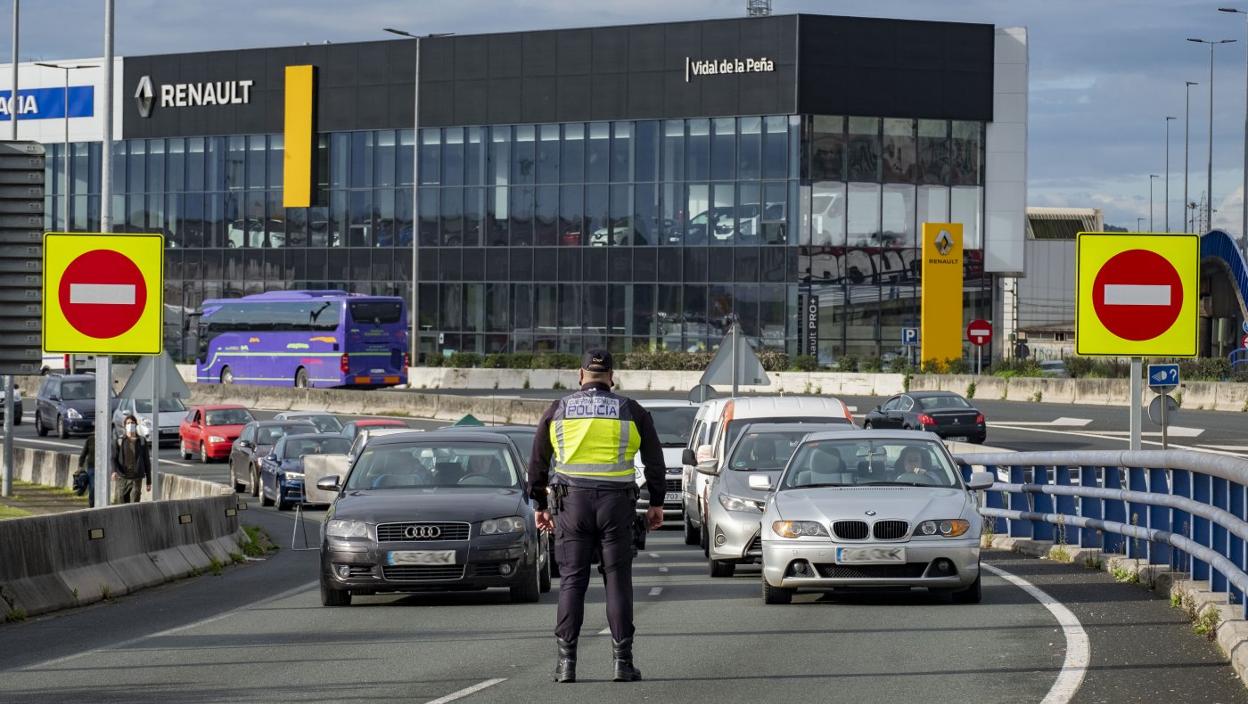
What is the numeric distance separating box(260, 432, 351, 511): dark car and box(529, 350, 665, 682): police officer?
22.5m

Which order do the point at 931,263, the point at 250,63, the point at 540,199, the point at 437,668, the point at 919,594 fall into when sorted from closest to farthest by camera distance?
the point at 437,668 → the point at 919,594 → the point at 931,263 → the point at 540,199 → the point at 250,63

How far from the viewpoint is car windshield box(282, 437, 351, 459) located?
33.4m

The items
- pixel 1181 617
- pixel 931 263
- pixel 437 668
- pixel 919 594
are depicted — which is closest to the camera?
pixel 437 668

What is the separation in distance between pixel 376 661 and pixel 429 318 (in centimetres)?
7078

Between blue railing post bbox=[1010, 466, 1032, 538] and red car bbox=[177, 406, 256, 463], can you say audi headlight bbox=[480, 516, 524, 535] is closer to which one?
blue railing post bbox=[1010, 466, 1032, 538]

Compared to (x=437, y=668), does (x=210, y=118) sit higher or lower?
higher

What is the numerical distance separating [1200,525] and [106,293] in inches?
410

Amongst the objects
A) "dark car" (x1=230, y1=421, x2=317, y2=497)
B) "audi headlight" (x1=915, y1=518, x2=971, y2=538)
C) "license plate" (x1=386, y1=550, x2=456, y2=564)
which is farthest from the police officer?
"dark car" (x1=230, y1=421, x2=317, y2=497)

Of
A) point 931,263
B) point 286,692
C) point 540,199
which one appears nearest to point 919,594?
point 286,692

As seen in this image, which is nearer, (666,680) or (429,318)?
(666,680)

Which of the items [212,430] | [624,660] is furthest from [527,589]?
[212,430]

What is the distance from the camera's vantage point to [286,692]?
9898 millimetres

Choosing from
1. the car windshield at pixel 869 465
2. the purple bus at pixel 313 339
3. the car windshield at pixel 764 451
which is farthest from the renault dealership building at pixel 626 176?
the car windshield at pixel 869 465

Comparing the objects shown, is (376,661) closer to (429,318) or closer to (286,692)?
(286,692)
